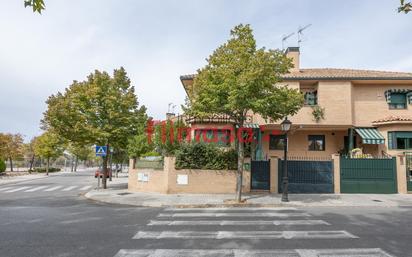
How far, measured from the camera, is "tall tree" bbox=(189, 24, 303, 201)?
1181cm

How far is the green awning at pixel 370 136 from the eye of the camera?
1864 centimetres

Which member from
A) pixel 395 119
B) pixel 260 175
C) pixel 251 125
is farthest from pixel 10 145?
pixel 395 119

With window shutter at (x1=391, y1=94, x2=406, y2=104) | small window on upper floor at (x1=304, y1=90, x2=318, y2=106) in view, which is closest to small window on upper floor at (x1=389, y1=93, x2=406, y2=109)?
window shutter at (x1=391, y1=94, x2=406, y2=104)

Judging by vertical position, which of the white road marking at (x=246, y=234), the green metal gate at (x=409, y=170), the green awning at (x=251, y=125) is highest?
the green awning at (x=251, y=125)

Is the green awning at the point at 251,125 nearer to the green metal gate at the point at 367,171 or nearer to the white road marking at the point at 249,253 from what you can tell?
the green metal gate at the point at 367,171

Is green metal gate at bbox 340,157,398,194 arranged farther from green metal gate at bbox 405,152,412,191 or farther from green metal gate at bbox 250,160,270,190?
green metal gate at bbox 250,160,270,190

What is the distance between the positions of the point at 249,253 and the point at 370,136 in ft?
56.2

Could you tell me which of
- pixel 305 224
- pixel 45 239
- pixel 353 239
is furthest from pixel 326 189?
pixel 45 239

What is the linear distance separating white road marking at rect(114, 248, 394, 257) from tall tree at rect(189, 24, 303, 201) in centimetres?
698

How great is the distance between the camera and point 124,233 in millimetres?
7137

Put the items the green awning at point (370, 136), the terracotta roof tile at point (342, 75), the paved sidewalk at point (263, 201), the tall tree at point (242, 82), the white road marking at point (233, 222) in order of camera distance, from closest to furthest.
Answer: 1. the white road marking at point (233, 222)
2. the tall tree at point (242, 82)
3. the paved sidewalk at point (263, 201)
4. the green awning at point (370, 136)
5. the terracotta roof tile at point (342, 75)

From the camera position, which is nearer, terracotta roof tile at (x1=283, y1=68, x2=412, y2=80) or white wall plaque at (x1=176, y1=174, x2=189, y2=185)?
white wall plaque at (x1=176, y1=174, x2=189, y2=185)

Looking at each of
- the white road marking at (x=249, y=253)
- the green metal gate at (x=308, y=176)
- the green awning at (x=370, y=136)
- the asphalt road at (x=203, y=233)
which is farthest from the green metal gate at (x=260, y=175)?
the white road marking at (x=249, y=253)

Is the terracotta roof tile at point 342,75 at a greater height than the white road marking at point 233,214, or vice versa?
the terracotta roof tile at point 342,75
